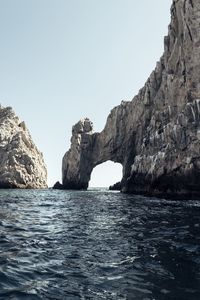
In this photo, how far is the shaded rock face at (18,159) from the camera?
388 ft

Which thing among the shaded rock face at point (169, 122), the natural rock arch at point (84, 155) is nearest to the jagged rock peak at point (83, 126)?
the natural rock arch at point (84, 155)

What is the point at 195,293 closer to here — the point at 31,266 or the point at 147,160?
the point at 31,266

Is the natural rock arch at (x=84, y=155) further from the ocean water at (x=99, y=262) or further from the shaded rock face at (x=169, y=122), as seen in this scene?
the ocean water at (x=99, y=262)

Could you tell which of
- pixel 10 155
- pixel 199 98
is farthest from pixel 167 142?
pixel 10 155

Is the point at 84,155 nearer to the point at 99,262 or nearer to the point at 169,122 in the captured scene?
the point at 169,122

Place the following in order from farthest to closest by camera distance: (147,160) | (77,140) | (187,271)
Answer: (77,140) < (147,160) < (187,271)

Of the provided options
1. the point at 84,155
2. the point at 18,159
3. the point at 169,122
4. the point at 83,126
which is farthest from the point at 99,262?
the point at 18,159

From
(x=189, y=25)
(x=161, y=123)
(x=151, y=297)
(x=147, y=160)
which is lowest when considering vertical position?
(x=151, y=297)

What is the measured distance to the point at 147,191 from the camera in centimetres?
6906

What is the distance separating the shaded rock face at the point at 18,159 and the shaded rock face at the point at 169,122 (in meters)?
28.9

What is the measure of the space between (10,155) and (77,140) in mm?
23196

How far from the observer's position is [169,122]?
233 ft

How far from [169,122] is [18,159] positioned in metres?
68.6

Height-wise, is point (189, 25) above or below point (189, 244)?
above
